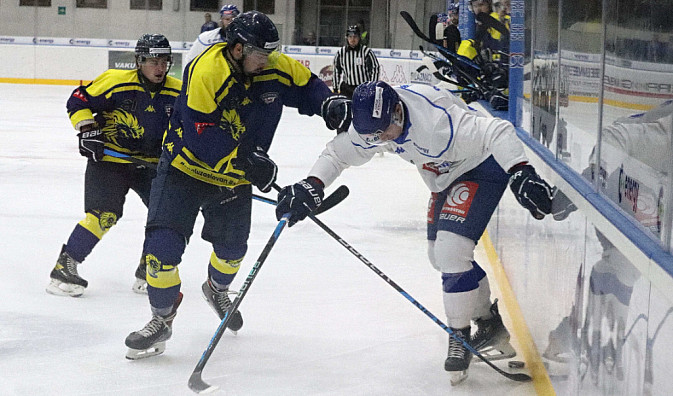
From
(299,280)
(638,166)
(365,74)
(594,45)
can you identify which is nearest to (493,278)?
(299,280)

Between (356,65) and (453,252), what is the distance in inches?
220

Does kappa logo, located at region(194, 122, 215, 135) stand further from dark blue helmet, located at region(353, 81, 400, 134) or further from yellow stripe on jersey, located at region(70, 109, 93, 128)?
yellow stripe on jersey, located at region(70, 109, 93, 128)

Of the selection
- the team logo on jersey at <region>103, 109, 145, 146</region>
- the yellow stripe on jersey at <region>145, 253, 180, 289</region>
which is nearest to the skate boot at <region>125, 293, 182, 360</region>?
the yellow stripe on jersey at <region>145, 253, 180, 289</region>

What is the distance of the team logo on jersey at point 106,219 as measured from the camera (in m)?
3.64

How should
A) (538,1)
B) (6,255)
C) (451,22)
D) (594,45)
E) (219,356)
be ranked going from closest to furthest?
(594,45) → (219,356) → (538,1) → (6,255) → (451,22)

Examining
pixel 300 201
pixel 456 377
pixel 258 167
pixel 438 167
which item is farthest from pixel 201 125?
pixel 456 377

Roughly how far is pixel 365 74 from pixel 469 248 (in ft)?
18.1

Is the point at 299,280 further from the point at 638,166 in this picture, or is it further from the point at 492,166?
the point at 638,166

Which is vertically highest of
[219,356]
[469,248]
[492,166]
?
[492,166]

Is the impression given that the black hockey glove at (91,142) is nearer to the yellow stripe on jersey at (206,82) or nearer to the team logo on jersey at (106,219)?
the team logo on jersey at (106,219)

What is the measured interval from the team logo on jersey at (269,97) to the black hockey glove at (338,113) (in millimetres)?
167

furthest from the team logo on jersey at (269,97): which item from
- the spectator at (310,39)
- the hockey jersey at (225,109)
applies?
the spectator at (310,39)

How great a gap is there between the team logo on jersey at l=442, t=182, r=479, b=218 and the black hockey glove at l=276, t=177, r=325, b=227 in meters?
0.40

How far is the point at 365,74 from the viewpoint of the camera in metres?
8.02
